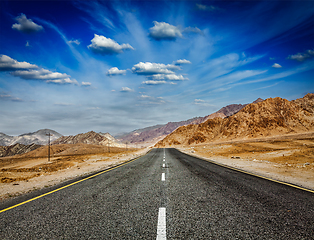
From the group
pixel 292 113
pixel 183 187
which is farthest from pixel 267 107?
pixel 183 187

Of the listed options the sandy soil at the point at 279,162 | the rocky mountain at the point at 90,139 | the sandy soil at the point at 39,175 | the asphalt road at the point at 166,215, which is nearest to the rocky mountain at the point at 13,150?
the rocky mountain at the point at 90,139

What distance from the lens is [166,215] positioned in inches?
151

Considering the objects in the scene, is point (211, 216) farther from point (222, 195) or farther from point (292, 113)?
point (292, 113)

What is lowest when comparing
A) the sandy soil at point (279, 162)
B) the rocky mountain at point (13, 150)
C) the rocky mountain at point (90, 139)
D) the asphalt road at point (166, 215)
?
the rocky mountain at point (13, 150)

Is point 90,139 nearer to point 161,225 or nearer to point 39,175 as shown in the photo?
point 39,175

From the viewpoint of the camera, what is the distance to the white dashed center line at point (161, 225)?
2906mm

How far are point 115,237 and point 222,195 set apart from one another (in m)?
3.67

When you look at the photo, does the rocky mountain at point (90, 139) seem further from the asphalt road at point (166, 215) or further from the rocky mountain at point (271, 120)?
the asphalt road at point (166, 215)

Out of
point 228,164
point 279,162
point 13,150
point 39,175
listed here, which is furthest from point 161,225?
point 13,150

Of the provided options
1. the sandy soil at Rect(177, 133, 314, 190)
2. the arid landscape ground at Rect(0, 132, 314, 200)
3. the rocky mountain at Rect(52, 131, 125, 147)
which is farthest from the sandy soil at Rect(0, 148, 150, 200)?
the rocky mountain at Rect(52, 131, 125, 147)

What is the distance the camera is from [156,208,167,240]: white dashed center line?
9.53 ft

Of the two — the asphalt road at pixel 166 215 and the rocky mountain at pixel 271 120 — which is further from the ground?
the rocky mountain at pixel 271 120

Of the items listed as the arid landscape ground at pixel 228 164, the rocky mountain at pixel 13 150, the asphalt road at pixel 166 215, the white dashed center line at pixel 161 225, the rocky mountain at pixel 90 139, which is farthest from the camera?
the rocky mountain at pixel 90 139

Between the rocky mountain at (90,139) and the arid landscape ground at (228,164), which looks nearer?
the arid landscape ground at (228,164)
